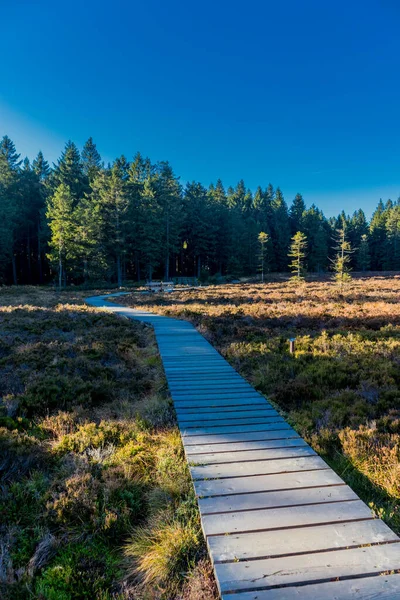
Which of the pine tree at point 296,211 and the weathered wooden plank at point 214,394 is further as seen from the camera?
the pine tree at point 296,211

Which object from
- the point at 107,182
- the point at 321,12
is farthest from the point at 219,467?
the point at 107,182

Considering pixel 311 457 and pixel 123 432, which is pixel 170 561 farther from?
pixel 123 432

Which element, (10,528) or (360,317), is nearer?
(10,528)

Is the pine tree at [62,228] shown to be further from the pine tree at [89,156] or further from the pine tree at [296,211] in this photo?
the pine tree at [296,211]

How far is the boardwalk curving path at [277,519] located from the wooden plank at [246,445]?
0.01 meters

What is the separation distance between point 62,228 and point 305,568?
1644 inches

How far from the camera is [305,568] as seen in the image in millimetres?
2262

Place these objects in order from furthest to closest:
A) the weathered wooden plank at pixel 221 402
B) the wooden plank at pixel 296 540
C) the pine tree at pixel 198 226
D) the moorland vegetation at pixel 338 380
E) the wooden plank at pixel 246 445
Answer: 1. the pine tree at pixel 198 226
2. the weathered wooden plank at pixel 221 402
3. the wooden plank at pixel 246 445
4. the moorland vegetation at pixel 338 380
5. the wooden plank at pixel 296 540

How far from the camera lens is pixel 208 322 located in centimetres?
1256

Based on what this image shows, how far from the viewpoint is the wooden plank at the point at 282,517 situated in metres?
2.67

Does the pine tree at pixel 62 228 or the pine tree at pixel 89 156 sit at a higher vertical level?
the pine tree at pixel 89 156

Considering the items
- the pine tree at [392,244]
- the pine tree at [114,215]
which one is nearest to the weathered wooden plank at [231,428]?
the pine tree at [114,215]

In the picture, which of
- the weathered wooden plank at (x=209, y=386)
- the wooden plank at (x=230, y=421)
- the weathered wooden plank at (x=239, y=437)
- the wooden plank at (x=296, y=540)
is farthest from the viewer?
the weathered wooden plank at (x=209, y=386)

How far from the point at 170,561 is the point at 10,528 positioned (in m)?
1.59
